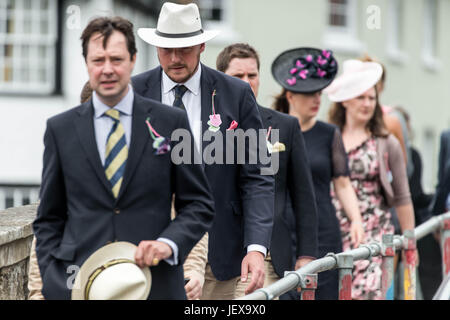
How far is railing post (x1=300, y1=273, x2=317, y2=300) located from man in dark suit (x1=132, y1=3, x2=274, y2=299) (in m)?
0.24

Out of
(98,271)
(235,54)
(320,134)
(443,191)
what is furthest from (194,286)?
(443,191)

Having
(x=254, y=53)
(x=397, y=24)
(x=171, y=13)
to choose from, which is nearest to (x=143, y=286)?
(x=171, y=13)

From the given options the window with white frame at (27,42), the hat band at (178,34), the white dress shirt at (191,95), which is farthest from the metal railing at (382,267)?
the window with white frame at (27,42)

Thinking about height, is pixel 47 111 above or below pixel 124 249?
below

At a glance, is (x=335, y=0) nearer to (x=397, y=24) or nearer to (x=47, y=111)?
(x=397, y=24)

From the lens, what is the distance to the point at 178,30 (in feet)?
17.0

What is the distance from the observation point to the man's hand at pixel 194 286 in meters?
5.00

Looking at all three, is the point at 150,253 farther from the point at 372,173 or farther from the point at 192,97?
the point at 372,173

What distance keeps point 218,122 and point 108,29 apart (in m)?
1.31

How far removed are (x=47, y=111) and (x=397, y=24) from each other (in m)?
10.2

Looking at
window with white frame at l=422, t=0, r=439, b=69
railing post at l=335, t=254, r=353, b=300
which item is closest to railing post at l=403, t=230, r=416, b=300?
railing post at l=335, t=254, r=353, b=300

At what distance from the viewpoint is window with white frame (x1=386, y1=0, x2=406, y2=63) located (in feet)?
94.8

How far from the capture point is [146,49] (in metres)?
24.6

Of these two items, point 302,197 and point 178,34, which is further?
point 302,197
